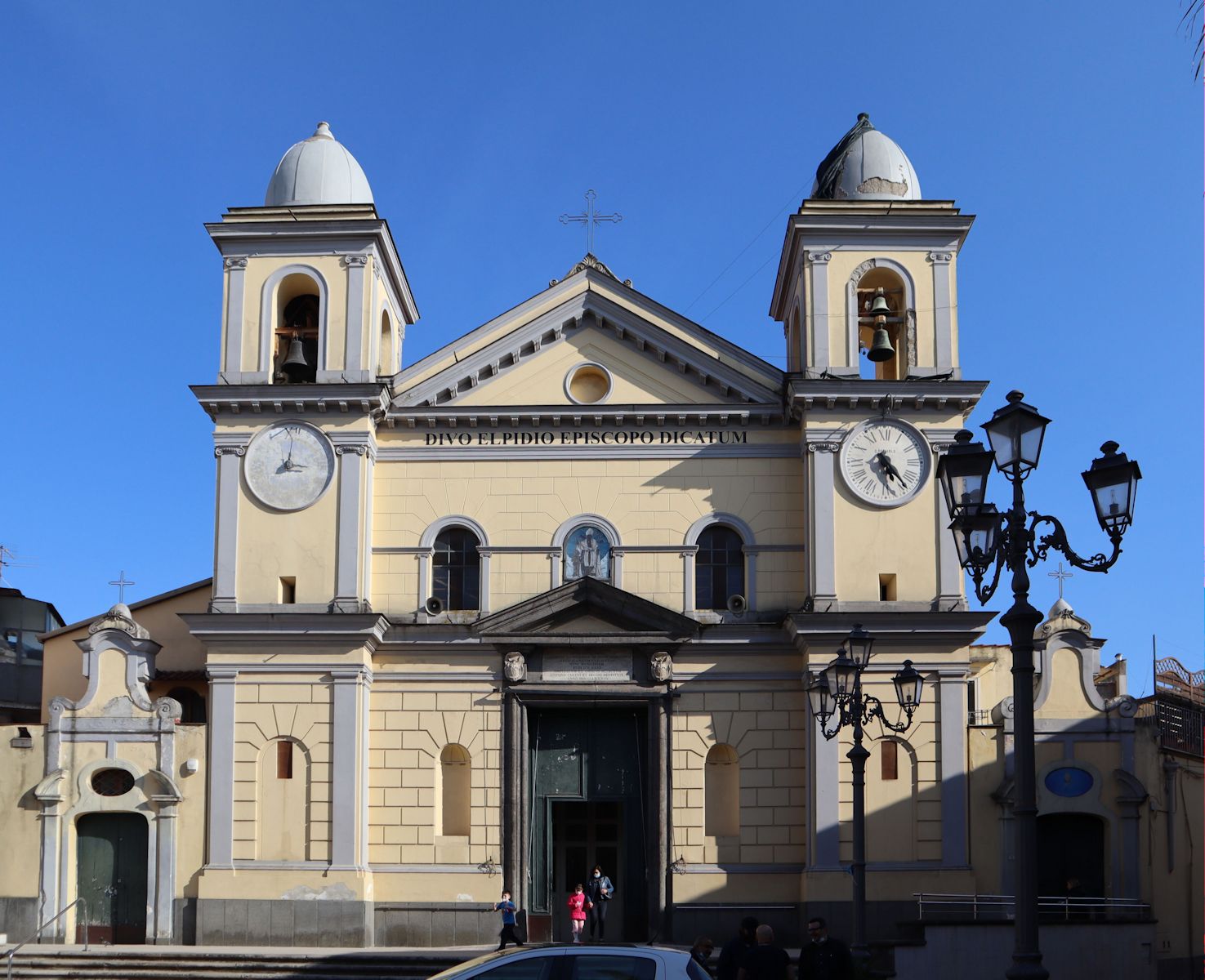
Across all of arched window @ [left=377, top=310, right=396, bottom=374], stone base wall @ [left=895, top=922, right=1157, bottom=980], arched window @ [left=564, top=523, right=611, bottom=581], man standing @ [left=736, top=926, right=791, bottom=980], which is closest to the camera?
man standing @ [left=736, top=926, right=791, bottom=980]

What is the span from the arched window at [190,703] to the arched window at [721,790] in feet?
34.9

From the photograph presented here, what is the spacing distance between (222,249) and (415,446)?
5508 millimetres

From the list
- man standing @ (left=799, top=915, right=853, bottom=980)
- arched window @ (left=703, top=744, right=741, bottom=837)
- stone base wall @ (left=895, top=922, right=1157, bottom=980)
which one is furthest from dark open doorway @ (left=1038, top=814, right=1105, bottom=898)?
man standing @ (left=799, top=915, right=853, bottom=980)

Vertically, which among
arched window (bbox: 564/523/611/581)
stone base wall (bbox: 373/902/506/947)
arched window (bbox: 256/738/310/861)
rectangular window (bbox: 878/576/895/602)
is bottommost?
stone base wall (bbox: 373/902/506/947)

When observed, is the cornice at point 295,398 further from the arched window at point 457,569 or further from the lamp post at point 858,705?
the lamp post at point 858,705

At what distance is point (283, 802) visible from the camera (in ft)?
100

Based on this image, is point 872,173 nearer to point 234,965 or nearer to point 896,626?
point 896,626

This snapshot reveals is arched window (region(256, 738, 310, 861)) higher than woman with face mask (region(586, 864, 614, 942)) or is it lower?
higher

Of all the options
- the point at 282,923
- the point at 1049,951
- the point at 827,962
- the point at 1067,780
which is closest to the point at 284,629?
the point at 282,923

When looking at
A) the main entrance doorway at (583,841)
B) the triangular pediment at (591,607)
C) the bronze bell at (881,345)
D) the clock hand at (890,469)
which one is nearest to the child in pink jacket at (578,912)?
the main entrance doorway at (583,841)

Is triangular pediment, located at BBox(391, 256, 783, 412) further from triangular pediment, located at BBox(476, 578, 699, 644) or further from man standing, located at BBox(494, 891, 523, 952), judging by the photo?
man standing, located at BBox(494, 891, 523, 952)

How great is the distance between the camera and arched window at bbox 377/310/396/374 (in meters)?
34.7

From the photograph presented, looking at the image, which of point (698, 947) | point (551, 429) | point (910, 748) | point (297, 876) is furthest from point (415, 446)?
point (698, 947)

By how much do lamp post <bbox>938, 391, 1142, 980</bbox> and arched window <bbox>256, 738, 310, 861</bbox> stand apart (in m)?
19.0
